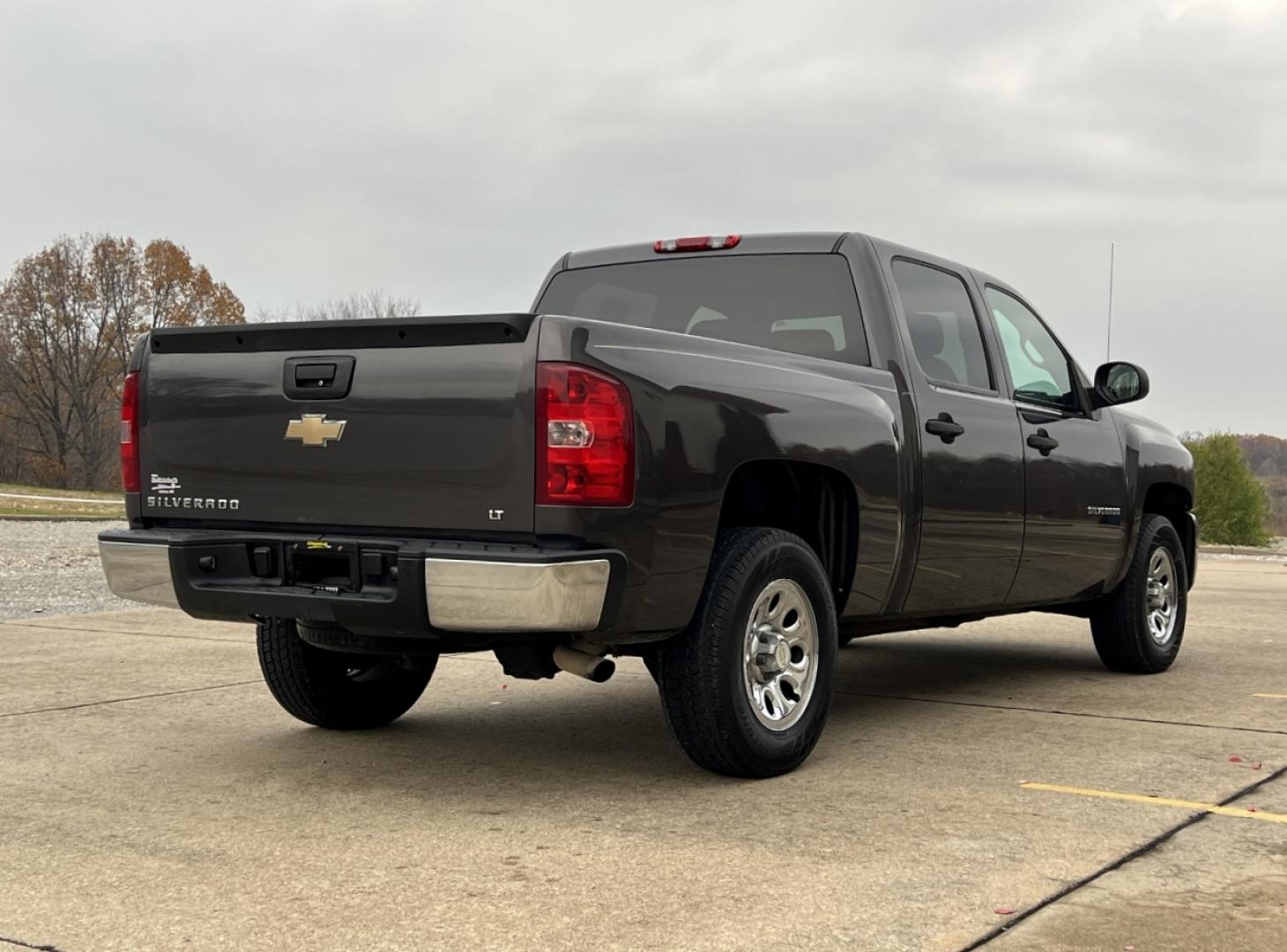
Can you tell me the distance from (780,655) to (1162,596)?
386cm

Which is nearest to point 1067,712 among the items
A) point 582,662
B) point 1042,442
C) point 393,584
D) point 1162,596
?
point 1042,442

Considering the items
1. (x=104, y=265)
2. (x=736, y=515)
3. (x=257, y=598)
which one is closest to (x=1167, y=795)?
(x=736, y=515)

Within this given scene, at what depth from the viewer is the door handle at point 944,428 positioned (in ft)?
19.9

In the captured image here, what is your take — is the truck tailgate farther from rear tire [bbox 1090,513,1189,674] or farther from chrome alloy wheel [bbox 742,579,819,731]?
rear tire [bbox 1090,513,1189,674]

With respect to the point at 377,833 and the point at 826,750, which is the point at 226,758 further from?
the point at 826,750

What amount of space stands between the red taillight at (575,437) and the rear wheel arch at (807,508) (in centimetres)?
89

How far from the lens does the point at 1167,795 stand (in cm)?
486

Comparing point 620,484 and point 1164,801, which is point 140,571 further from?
point 1164,801

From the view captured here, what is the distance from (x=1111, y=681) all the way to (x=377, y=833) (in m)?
4.69

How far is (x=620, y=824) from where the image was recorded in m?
4.50

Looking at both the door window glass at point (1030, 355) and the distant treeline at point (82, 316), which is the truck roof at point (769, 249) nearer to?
the door window glass at point (1030, 355)

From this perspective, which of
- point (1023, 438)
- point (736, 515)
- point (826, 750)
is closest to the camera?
point (736, 515)

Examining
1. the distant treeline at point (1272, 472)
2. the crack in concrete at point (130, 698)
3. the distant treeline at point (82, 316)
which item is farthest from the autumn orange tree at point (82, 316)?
the crack in concrete at point (130, 698)

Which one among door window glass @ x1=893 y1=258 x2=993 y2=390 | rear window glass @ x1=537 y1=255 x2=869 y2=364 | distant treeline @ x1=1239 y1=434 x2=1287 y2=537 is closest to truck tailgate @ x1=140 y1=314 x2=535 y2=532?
rear window glass @ x1=537 y1=255 x2=869 y2=364
